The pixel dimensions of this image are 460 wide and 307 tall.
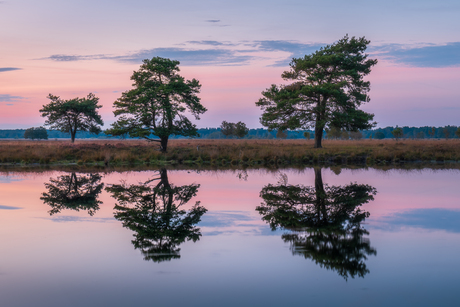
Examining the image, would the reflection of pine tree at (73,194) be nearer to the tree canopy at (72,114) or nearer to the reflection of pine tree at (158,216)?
the reflection of pine tree at (158,216)

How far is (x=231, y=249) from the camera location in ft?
25.8

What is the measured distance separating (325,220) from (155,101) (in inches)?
1134

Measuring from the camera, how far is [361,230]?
927 cm

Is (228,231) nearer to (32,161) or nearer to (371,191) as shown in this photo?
(371,191)

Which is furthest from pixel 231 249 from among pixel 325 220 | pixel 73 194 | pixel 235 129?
pixel 235 129

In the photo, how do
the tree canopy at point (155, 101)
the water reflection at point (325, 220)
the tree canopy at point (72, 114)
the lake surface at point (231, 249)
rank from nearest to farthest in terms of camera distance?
the lake surface at point (231, 249), the water reflection at point (325, 220), the tree canopy at point (155, 101), the tree canopy at point (72, 114)

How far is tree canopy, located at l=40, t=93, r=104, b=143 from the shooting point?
217ft

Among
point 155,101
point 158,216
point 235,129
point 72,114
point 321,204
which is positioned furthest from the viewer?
point 235,129

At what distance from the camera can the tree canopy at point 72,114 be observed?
66062 millimetres

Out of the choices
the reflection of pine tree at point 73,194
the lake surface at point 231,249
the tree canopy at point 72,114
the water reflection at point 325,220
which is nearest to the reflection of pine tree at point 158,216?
the lake surface at point 231,249

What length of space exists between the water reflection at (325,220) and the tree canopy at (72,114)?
185 ft

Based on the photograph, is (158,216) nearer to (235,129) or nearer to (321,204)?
(321,204)

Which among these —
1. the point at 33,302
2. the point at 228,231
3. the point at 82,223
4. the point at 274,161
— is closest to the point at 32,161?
the point at 274,161

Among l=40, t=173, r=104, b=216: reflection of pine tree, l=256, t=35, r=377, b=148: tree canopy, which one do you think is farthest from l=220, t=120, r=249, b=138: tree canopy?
l=40, t=173, r=104, b=216: reflection of pine tree
